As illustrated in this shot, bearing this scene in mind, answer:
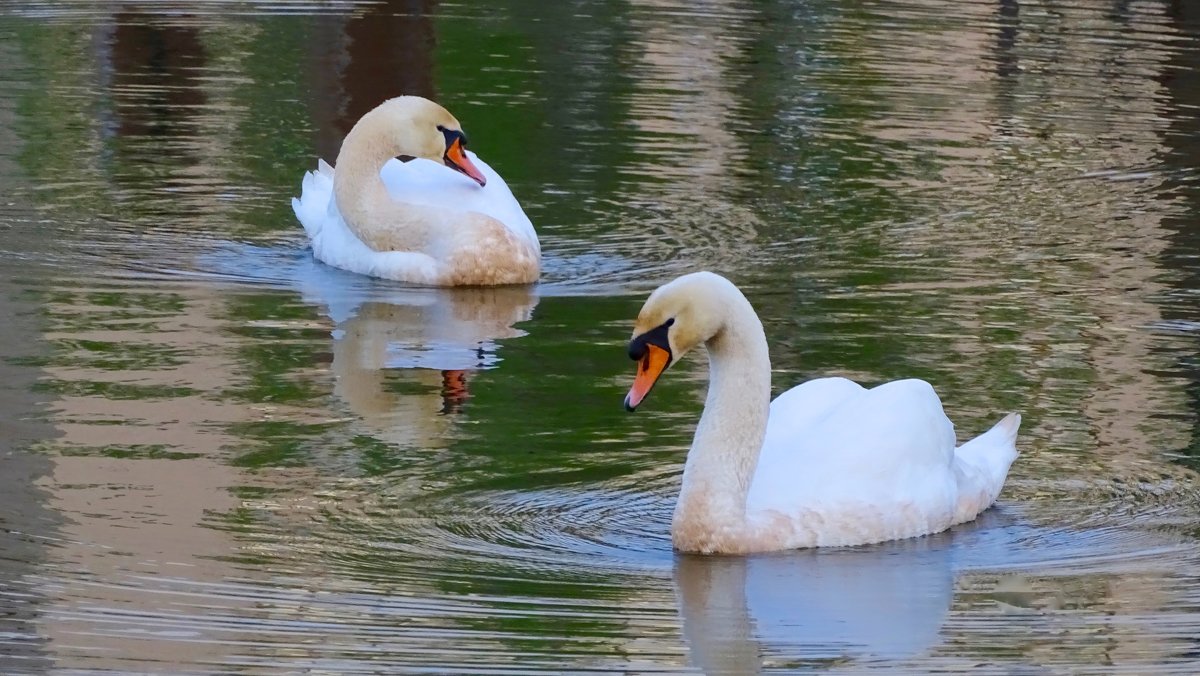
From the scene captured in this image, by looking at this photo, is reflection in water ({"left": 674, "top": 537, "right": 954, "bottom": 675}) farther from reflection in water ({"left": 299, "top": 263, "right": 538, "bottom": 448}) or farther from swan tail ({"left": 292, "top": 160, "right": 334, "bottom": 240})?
swan tail ({"left": 292, "top": 160, "right": 334, "bottom": 240})

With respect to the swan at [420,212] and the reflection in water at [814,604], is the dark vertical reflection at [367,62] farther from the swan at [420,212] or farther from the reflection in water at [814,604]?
the reflection in water at [814,604]

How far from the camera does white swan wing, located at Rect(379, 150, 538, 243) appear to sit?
13.2 metres

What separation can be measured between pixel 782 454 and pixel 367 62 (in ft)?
45.6

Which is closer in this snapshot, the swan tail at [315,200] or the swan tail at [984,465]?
the swan tail at [984,465]

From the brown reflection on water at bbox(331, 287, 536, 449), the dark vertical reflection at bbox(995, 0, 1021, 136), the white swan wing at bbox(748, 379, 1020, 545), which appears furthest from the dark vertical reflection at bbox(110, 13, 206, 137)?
the white swan wing at bbox(748, 379, 1020, 545)

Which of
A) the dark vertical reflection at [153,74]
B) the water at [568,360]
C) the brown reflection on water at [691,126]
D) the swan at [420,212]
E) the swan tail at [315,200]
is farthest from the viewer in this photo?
the dark vertical reflection at [153,74]

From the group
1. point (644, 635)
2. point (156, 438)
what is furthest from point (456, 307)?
point (644, 635)

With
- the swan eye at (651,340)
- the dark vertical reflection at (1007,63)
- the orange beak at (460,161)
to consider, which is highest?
the swan eye at (651,340)

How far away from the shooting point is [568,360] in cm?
1084

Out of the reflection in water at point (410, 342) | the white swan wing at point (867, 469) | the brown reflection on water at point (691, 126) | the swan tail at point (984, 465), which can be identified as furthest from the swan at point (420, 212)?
the white swan wing at point (867, 469)

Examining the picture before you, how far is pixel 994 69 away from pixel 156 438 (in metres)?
14.1

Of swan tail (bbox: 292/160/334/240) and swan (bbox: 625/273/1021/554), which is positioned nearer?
swan (bbox: 625/273/1021/554)

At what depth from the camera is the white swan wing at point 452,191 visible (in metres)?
13.2

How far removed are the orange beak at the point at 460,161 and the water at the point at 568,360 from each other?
67cm
